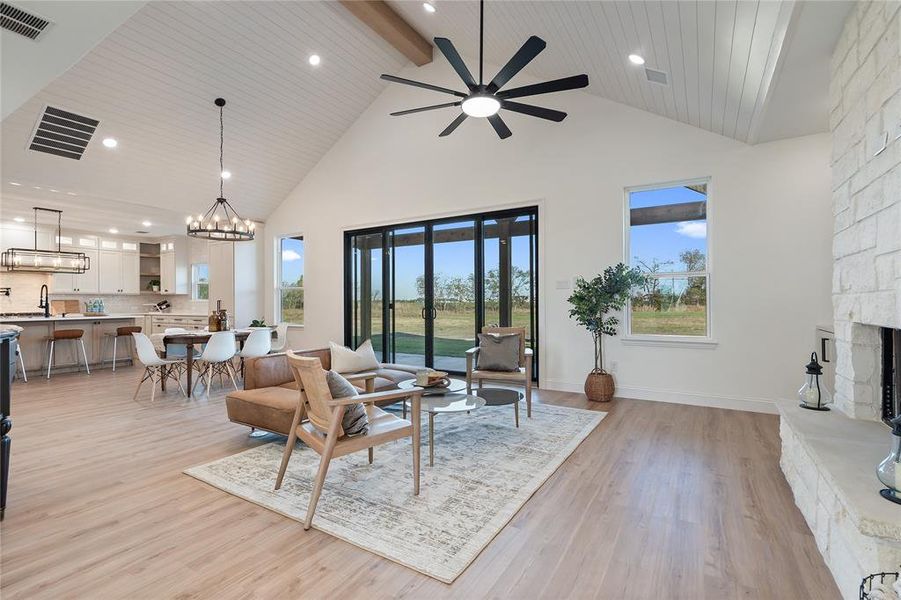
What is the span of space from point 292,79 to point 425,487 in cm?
578

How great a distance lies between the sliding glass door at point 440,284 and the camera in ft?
20.2

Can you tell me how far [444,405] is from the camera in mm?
3262

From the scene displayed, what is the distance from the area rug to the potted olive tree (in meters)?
1.18

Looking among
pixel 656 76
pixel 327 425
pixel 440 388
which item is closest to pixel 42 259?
pixel 440 388

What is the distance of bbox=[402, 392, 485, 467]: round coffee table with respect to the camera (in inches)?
123

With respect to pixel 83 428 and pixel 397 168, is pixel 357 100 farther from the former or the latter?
pixel 83 428

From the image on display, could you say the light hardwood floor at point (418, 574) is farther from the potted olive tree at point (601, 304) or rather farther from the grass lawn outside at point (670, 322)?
the grass lawn outside at point (670, 322)

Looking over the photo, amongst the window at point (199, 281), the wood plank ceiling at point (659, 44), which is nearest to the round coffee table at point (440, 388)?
the wood plank ceiling at point (659, 44)

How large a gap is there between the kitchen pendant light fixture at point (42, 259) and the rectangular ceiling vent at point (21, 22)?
Result: 21.0 ft

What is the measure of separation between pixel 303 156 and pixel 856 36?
720cm

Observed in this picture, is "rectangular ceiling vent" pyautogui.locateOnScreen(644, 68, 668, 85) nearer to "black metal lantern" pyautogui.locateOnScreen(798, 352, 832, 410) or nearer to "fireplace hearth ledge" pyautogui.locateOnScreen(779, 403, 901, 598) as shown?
"black metal lantern" pyautogui.locateOnScreen(798, 352, 832, 410)

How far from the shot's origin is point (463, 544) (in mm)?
2115

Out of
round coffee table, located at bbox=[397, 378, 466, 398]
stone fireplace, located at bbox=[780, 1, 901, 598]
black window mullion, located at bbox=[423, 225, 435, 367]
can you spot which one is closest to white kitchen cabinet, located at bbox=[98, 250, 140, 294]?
black window mullion, located at bbox=[423, 225, 435, 367]

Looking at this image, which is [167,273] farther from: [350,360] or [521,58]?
[521,58]
